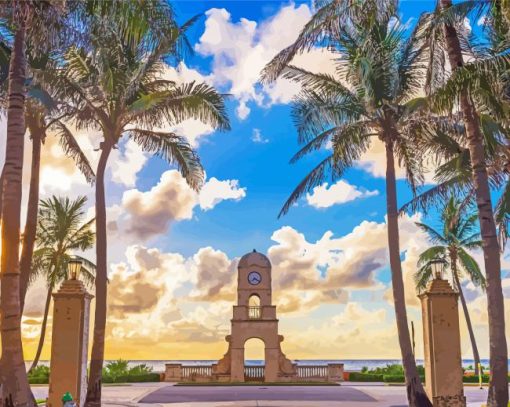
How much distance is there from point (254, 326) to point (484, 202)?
Answer: 2471 centimetres

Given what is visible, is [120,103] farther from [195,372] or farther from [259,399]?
[195,372]

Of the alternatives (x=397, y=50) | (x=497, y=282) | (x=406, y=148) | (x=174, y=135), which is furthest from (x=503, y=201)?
(x=174, y=135)

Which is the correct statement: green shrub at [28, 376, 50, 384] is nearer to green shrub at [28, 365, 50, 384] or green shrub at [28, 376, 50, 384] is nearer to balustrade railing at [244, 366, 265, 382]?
green shrub at [28, 365, 50, 384]

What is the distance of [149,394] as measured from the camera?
27.4 meters

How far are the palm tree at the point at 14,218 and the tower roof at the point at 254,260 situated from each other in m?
25.8

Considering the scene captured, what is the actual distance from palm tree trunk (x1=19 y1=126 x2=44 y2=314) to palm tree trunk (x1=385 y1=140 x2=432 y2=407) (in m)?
11.3

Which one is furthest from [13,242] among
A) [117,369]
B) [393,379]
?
[393,379]

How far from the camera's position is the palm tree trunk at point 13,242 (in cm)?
1195

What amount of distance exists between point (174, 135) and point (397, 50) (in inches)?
291

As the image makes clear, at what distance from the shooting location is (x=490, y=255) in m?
14.5

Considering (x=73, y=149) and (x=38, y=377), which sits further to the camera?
(x=38, y=377)

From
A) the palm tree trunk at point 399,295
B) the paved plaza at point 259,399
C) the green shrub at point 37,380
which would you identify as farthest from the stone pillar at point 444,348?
the green shrub at point 37,380

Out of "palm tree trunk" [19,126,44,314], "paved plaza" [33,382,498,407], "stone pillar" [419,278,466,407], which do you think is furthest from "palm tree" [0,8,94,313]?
"stone pillar" [419,278,466,407]

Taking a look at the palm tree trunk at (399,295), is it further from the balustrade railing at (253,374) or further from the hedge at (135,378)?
the hedge at (135,378)
